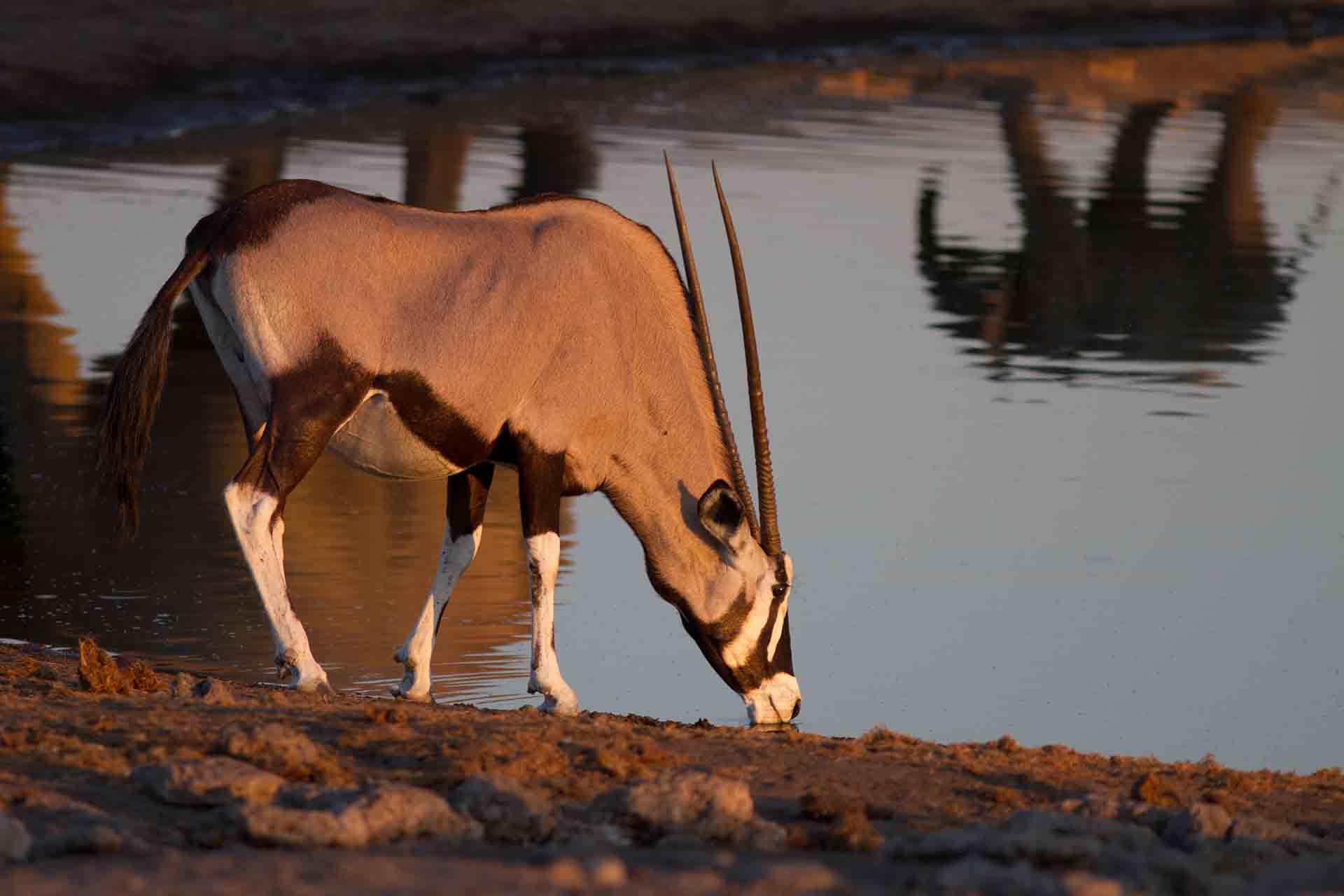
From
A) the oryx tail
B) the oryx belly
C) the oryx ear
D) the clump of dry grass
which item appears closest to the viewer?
the clump of dry grass

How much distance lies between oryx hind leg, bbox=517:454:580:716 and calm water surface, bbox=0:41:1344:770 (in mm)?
427

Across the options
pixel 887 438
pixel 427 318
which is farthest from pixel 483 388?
pixel 887 438

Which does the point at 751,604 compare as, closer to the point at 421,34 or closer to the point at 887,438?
the point at 887,438

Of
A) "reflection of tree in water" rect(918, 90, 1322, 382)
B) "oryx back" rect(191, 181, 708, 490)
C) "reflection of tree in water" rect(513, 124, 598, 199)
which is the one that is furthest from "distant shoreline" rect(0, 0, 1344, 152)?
"oryx back" rect(191, 181, 708, 490)

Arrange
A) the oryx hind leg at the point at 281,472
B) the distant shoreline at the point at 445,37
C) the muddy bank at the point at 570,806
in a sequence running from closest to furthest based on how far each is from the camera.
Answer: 1. the muddy bank at the point at 570,806
2. the oryx hind leg at the point at 281,472
3. the distant shoreline at the point at 445,37

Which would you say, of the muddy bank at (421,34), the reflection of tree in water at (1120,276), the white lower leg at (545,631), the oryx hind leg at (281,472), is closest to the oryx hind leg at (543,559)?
the white lower leg at (545,631)

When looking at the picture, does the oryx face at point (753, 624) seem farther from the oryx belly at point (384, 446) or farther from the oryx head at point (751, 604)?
the oryx belly at point (384, 446)

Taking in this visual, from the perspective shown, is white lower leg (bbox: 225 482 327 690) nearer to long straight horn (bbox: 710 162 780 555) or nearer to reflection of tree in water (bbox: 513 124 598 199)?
long straight horn (bbox: 710 162 780 555)

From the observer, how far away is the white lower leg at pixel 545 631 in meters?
7.06

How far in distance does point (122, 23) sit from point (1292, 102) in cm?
1297

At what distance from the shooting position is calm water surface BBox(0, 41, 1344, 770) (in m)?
8.09

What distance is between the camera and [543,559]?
7.09 meters

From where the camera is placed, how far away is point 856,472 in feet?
35.7

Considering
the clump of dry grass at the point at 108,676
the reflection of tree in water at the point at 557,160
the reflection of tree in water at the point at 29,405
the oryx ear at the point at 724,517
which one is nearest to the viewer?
the clump of dry grass at the point at 108,676
